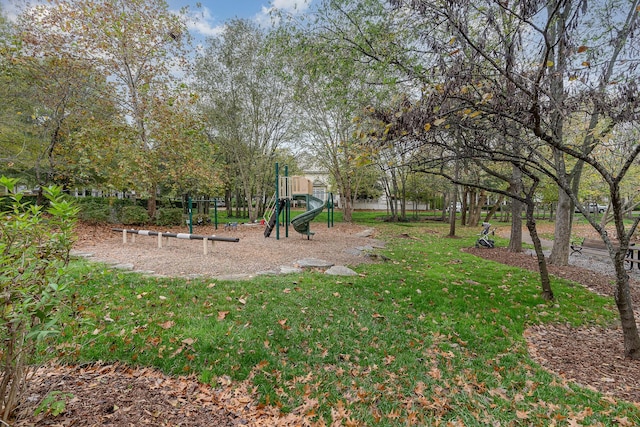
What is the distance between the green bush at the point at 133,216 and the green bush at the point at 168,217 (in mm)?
563

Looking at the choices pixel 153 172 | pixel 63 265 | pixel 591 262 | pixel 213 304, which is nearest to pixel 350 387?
pixel 213 304

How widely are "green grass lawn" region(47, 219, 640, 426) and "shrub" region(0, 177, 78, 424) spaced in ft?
0.79

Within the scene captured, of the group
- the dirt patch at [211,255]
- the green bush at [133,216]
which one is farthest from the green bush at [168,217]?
the dirt patch at [211,255]

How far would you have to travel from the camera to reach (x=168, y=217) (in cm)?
1410

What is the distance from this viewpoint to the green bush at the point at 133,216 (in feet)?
41.1

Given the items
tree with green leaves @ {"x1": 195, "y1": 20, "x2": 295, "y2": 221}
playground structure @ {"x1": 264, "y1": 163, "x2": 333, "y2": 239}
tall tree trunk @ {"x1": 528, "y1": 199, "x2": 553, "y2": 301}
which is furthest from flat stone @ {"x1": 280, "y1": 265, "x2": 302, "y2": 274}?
tree with green leaves @ {"x1": 195, "y1": 20, "x2": 295, "y2": 221}

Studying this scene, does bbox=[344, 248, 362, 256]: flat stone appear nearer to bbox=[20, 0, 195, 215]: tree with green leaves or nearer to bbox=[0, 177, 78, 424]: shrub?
bbox=[0, 177, 78, 424]: shrub

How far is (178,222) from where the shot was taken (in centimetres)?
1454

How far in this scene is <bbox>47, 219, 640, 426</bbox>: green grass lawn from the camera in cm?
274

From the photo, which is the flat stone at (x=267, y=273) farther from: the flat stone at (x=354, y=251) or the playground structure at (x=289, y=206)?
the playground structure at (x=289, y=206)

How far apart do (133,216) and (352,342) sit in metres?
12.3

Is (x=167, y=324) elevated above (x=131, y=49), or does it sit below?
below

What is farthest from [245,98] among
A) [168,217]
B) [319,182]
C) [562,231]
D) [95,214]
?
[319,182]

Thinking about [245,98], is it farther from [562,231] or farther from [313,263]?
[562,231]
